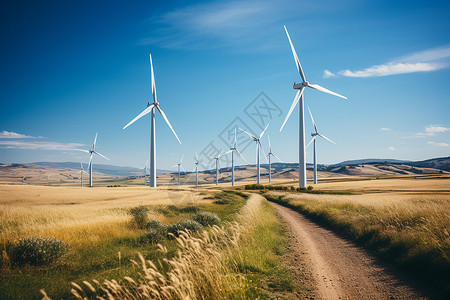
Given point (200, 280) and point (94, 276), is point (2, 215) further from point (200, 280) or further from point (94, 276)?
point (200, 280)

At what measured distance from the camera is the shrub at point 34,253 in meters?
10.5

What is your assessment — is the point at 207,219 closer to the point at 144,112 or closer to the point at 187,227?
the point at 187,227

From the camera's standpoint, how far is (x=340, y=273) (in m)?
9.49

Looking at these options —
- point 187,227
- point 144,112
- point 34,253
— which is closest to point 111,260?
point 34,253

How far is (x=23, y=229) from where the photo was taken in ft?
49.6

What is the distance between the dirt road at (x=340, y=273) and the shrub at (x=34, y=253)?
1038 centimetres

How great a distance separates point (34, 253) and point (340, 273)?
1257 centimetres

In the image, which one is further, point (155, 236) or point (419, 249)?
point (155, 236)

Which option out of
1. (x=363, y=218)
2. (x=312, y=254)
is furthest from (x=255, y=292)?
(x=363, y=218)

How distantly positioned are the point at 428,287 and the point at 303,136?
53523 millimetres

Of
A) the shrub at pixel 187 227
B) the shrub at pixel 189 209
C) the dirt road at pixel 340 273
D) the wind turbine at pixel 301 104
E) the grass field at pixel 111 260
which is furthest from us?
the wind turbine at pixel 301 104

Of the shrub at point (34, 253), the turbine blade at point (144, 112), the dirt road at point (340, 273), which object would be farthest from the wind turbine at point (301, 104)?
the shrub at point (34, 253)

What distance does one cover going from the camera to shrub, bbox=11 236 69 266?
10.5m

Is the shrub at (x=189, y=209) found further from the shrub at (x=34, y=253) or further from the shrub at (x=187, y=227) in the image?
the shrub at (x=34, y=253)
